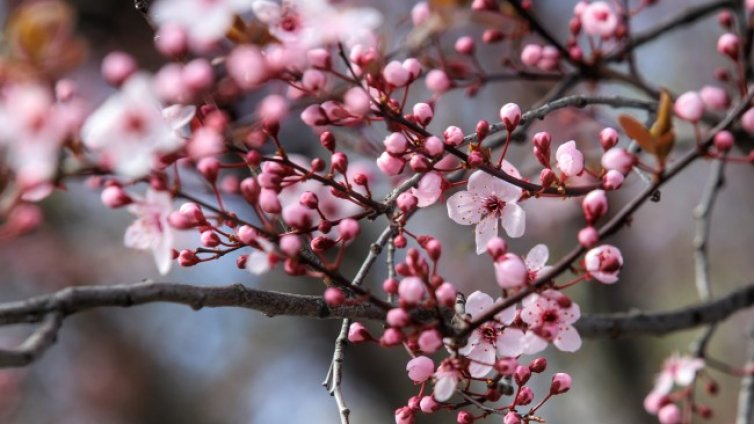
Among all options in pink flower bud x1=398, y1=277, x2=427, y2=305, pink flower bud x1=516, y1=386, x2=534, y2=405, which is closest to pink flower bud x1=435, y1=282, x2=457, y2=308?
pink flower bud x1=398, y1=277, x2=427, y2=305

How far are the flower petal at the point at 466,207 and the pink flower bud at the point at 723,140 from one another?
429 millimetres

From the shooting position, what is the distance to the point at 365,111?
119cm

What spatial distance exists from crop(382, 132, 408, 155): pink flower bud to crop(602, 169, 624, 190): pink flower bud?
1.05ft

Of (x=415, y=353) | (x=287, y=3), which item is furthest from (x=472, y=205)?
(x=287, y=3)

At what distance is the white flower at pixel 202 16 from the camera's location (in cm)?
100

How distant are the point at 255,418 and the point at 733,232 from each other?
523cm

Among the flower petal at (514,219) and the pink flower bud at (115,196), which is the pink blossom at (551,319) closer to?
the flower petal at (514,219)

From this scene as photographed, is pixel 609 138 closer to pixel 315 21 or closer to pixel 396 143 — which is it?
pixel 396 143

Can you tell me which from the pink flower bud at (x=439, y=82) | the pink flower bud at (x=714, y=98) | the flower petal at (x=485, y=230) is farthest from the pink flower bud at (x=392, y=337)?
the pink flower bud at (x=439, y=82)

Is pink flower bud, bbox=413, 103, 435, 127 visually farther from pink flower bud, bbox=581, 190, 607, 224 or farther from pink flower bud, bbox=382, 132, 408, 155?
pink flower bud, bbox=581, 190, 607, 224

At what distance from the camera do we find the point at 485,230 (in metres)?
1.41

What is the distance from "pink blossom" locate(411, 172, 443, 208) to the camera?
1307 mm

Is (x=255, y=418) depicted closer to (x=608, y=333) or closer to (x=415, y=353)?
(x=608, y=333)

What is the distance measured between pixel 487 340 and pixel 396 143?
1.17 feet
